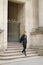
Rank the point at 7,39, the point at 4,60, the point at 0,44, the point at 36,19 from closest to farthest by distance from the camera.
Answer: the point at 4,60 < the point at 0,44 < the point at 7,39 < the point at 36,19

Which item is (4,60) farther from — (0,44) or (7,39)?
(7,39)

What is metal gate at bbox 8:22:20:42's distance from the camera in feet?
70.0

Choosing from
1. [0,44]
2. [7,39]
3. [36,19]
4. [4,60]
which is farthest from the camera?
[36,19]

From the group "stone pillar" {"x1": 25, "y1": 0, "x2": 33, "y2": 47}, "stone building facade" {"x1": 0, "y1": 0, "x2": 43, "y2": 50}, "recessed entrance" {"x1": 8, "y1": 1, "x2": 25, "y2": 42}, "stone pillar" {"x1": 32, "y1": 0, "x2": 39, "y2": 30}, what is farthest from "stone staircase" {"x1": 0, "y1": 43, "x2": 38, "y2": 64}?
"stone pillar" {"x1": 32, "y1": 0, "x2": 39, "y2": 30}

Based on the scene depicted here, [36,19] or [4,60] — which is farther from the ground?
[36,19]

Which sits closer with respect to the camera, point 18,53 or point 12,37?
point 18,53

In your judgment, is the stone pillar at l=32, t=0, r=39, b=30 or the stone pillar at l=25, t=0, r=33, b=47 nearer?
the stone pillar at l=25, t=0, r=33, b=47

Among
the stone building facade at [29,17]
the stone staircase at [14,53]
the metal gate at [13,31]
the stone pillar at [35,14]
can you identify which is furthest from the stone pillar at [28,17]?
the stone staircase at [14,53]

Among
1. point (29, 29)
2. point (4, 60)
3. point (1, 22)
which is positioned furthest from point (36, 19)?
point (4, 60)

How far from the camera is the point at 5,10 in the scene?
19562mm

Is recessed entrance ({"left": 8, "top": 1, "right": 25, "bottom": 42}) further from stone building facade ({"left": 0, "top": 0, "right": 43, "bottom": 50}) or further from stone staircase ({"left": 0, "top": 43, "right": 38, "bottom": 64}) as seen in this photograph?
stone staircase ({"left": 0, "top": 43, "right": 38, "bottom": 64})

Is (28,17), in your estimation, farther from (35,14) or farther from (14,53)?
(14,53)

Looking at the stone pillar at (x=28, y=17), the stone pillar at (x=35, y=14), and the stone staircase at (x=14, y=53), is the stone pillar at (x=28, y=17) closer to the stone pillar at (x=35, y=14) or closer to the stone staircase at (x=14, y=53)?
the stone pillar at (x=35, y=14)

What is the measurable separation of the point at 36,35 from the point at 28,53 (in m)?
2.10
